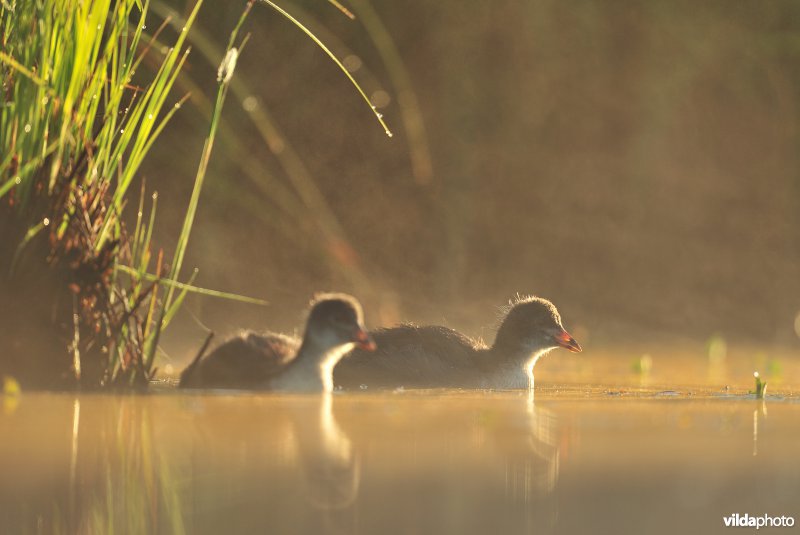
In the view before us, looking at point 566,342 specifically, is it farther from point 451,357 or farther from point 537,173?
point 537,173

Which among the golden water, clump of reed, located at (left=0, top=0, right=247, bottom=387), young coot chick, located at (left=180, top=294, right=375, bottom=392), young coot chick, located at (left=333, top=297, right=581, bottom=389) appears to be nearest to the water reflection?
the golden water

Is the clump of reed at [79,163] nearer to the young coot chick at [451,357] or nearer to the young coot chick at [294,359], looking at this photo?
the young coot chick at [294,359]

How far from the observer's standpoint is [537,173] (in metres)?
13.8

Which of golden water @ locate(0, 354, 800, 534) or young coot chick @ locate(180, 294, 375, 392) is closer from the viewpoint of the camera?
golden water @ locate(0, 354, 800, 534)

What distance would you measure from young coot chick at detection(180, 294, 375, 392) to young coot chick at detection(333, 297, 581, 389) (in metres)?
0.75

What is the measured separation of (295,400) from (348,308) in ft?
3.01

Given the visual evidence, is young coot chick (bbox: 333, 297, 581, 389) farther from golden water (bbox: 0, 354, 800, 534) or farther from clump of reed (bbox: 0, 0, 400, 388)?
clump of reed (bbox: 0, 0, 400, 388)

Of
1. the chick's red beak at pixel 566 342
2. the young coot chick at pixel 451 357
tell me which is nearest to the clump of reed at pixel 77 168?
the young coot chick at pixel 451 357

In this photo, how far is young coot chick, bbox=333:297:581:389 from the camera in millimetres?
8258

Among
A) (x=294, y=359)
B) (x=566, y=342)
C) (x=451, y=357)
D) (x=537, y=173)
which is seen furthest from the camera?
(x=537, y=173)

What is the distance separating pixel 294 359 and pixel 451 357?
1.35 meters

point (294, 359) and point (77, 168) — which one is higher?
point (77, 168)

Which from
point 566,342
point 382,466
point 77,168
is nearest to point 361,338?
point 77,168

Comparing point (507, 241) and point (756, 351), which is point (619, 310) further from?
point (756, 351)
